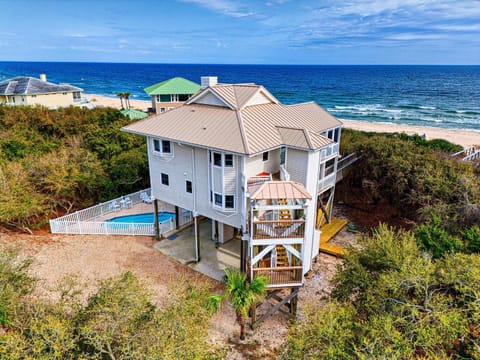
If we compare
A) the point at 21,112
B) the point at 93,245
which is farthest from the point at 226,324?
the point at 21,112

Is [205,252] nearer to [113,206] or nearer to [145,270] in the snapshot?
[145,270]

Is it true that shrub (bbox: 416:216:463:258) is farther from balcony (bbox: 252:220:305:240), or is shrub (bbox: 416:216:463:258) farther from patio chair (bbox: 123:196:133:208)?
patio chair (bbox: 123:196:133:208)

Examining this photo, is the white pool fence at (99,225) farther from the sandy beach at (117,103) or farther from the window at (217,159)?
the sandy beach at (117,103)

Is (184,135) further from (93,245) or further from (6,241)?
(6,241)

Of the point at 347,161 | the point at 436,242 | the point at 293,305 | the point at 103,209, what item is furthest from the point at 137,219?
the point at 436,242

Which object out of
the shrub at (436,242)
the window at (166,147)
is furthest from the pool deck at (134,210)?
the shrub at (436,242)

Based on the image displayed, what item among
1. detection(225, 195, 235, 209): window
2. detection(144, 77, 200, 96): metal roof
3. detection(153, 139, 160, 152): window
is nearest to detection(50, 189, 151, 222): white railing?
detection(153, 139, 160, 152): window

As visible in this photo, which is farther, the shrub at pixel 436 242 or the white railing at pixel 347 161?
the white railing at pixel 347 161
